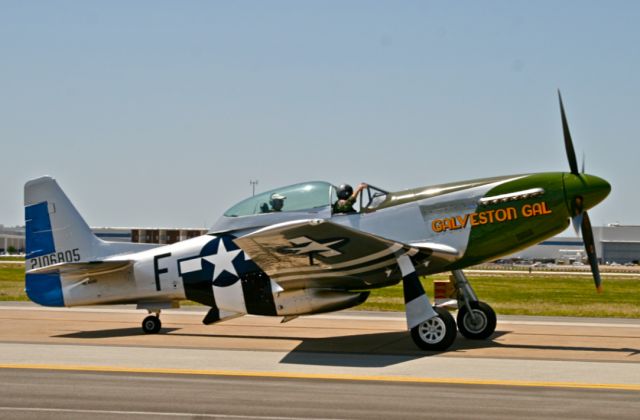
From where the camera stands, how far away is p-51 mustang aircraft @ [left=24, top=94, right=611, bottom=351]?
14.3 meters

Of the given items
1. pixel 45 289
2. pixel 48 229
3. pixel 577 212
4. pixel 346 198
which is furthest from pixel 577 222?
pixel 45 289

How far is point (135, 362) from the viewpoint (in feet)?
41.8

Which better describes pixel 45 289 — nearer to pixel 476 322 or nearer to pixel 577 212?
pixel 476 322

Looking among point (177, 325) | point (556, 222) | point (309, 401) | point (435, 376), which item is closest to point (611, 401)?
point (435, 376)

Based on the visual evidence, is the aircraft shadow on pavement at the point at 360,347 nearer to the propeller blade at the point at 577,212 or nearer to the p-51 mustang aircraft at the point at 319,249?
the p-51 mustang aircraft at the point at 319,249

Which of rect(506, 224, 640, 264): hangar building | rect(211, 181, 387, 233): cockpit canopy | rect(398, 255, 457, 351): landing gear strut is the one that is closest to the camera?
rect(398, 255, 457, 351): landing gear strut

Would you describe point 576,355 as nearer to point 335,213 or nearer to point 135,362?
point 335,213

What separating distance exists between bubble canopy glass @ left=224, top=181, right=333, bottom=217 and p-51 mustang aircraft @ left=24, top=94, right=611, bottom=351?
21mm

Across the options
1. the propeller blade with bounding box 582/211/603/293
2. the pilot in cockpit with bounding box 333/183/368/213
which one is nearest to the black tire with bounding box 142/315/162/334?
the pilot in cockpit with bounding box 333/183/368/213

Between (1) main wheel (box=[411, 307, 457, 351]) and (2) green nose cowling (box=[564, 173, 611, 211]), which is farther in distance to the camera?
(2) green nose cowling (box=[564, 173, 611, 211])

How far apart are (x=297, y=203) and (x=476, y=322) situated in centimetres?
442

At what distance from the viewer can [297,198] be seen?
1562cm

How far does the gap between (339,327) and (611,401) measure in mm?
9996

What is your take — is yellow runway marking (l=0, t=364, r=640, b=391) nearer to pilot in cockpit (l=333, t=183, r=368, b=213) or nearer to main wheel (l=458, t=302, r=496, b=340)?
pilot in cockpit (l=333, t=183, r=368, b=213)
